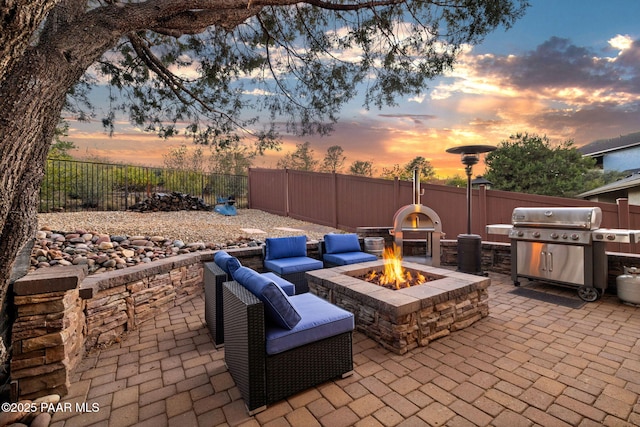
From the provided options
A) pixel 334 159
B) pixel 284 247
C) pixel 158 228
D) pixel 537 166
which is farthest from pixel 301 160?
pixel 284 247

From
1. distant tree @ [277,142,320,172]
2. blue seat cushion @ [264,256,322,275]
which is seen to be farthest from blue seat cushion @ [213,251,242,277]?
distant tree @ [277,142,320,172]

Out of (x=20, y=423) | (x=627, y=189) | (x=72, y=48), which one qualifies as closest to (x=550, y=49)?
(x=627, y=189)

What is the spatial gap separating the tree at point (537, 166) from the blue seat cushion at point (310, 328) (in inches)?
588

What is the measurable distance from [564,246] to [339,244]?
3.21m

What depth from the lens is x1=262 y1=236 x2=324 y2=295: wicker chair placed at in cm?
397

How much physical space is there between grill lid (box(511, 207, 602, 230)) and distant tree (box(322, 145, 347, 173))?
13.2 m

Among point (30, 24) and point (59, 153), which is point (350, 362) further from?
point (59, 153)

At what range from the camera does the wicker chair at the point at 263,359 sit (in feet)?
5.86

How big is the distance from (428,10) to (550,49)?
651cm

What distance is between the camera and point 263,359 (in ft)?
5.95

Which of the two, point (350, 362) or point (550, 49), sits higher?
point (550, 49)

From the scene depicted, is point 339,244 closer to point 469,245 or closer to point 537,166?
point 469,245

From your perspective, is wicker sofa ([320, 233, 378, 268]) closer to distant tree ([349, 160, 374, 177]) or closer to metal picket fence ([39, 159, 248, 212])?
metal picket fence ([39, 159, 248, 212])

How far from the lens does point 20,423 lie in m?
1.72
